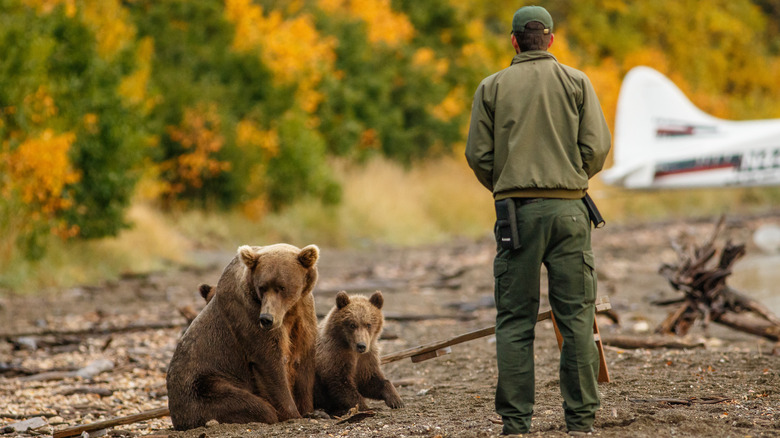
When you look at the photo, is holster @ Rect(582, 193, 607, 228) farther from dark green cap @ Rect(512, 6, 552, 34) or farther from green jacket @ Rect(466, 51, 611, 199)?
dark green cap @ Rect(512, 6, 552, 34)

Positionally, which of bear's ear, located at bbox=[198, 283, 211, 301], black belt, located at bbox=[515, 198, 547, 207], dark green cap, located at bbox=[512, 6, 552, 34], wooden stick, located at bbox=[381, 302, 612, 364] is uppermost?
dark green cap, located at bbox=[512, 6, 552, 34]

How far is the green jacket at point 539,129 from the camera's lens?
5059mm

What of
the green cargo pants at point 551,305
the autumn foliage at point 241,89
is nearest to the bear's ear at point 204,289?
the green cargo pants at point 551,305

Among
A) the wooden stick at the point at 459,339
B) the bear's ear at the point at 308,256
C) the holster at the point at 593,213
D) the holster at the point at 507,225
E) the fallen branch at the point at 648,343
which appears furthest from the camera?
the fallen branch at the point at 648,343

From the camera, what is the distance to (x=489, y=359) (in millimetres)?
8859

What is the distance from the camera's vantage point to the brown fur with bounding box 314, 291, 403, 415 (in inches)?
262

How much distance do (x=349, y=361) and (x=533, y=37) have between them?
110 inches

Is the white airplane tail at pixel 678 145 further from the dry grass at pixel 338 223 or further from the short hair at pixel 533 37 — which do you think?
the short hair at pixel 533 37

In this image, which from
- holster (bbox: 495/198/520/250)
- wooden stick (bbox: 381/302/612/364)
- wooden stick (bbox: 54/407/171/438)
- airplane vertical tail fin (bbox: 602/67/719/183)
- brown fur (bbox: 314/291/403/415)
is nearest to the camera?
holster (bbox: 495/198/520/250)

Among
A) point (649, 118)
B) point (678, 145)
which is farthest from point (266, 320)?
point (649, 118)

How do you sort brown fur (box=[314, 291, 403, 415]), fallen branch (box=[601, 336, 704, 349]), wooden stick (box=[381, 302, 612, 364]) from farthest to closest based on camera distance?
fallen branch (box=[601, 336, 704, 349])
brown fur (box=[314, 291, 403, 415])
wooden stick (box=[381, 302, 612, 364])

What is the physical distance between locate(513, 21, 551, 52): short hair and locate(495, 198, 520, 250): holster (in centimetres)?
90

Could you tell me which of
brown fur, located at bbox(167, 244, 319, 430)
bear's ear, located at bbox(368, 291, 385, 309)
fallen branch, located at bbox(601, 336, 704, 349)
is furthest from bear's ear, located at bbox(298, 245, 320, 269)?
fallen branch, located at bbox(601, 336, 704, 349)

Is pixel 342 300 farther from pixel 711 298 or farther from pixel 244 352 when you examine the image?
pixel 711 298
